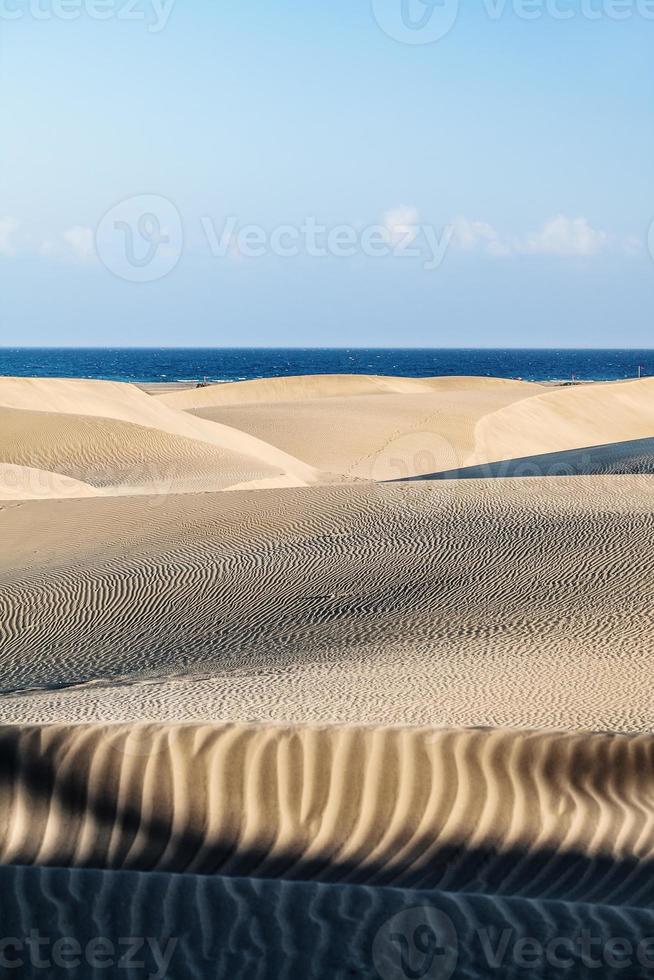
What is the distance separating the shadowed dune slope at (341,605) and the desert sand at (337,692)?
3 centimetres

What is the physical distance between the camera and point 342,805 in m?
4.54

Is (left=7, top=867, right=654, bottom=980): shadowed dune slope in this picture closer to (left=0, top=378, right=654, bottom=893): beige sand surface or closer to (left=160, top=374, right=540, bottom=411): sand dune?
(left=0, top=378, right=654, bottom=893): beige sand surface

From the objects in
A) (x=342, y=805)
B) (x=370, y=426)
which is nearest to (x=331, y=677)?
(x=342, y=805)

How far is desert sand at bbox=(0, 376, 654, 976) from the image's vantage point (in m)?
4.20

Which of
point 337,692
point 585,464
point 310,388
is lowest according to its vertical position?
point 310,388

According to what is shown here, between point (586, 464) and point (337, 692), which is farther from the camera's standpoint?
point (586, 464)

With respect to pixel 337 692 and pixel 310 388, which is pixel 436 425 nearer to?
pixel 310 388

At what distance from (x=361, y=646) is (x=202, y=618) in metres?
1.76

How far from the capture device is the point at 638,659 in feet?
22.7

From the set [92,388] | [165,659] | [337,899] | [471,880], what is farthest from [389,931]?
[92,388]

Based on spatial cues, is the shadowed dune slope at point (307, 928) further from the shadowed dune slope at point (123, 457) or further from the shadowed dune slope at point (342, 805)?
the shadowed dune slope at point (123, 457)

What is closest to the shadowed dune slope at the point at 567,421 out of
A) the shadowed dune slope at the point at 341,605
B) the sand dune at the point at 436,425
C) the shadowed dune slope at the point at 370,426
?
A: the sand dune at the point at 436,425

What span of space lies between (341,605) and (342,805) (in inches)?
165

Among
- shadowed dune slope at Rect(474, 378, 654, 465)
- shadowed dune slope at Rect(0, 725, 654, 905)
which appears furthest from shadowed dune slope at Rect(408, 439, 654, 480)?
shadowed dune slope at Rect(0, 725, 654, 905)
